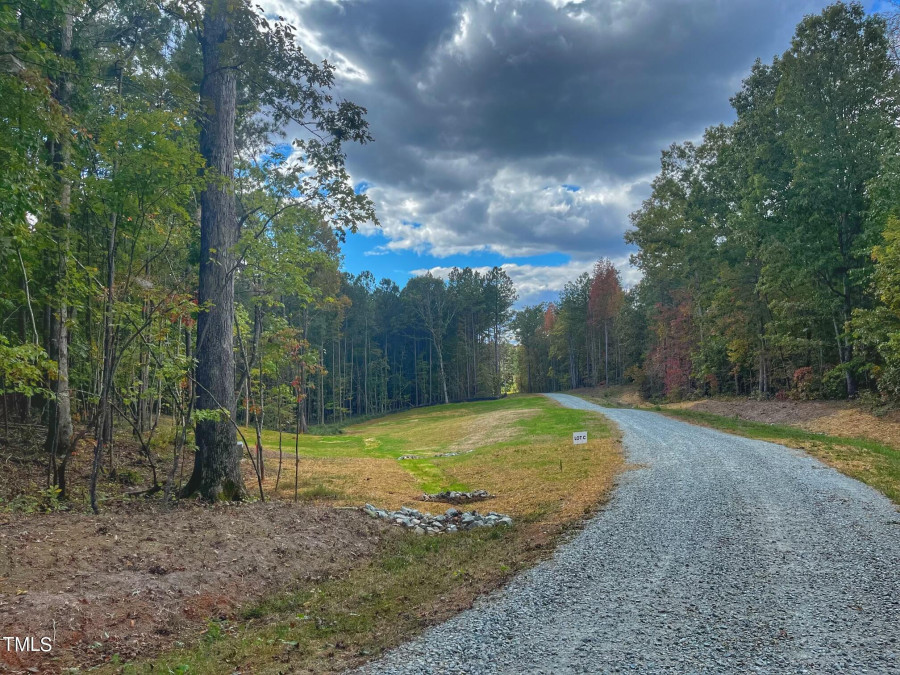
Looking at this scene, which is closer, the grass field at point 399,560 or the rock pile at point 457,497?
the grass field at point 399,560

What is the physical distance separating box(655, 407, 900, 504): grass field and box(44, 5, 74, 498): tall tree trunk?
1358 centimetres

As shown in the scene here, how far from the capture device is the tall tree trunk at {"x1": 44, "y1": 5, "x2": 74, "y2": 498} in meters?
7.20

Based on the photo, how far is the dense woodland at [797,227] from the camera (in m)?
16.6

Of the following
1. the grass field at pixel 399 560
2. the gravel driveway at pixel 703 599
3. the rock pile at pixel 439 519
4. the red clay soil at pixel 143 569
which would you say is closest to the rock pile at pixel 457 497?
the grass field at pixel 399 560

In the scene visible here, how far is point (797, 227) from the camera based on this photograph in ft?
63.8

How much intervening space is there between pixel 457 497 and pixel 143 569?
684cm

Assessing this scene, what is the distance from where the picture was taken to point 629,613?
13.6 ft

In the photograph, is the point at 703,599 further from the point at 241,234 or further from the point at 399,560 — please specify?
the point at 241,234

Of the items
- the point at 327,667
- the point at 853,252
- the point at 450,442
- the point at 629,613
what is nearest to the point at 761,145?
the point at 853,252

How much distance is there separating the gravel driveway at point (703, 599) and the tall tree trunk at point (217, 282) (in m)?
5.54

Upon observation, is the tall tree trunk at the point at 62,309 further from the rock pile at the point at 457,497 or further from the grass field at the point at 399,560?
the rock pile at the point at 457,497

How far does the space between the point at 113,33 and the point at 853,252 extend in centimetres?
2463

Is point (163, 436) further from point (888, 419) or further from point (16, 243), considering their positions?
point (888, 419)

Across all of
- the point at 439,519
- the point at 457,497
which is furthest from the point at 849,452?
the point at 439,519
